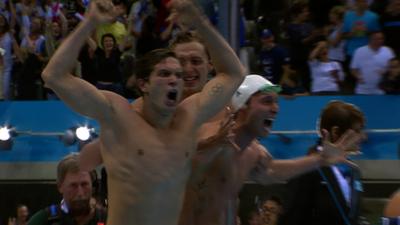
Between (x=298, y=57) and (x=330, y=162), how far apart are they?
17.4 ft

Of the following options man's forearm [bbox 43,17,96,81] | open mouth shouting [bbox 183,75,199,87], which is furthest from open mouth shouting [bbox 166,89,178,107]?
open mouth shouting [bbox 183,75,199,87]

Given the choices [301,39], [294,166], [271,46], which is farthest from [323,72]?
[294,166]

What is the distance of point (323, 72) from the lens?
10.4 m

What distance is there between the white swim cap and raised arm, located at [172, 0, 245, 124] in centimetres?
44

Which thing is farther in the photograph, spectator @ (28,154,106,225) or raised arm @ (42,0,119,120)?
spectator @ (28,154,106,225)

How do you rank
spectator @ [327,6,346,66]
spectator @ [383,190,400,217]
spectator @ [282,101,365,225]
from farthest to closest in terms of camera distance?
1. spectator @ [327,6,346,66]
2. spectator @ [282,101,365,225]
3. spectator @ [383,190,400,217]

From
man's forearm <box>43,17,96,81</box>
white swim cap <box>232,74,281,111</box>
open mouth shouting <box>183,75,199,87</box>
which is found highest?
man's forearm <box>43,17,96,81</box>

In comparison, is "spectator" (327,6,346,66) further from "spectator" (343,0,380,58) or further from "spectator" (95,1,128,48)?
"spectator" (95,1,128,48)

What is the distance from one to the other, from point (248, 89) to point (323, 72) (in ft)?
15.4

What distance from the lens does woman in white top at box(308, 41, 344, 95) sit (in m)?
10.2

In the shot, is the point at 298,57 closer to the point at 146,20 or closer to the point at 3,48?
the point at 146,20

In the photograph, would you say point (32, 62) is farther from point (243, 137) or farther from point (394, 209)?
point (394, 209)

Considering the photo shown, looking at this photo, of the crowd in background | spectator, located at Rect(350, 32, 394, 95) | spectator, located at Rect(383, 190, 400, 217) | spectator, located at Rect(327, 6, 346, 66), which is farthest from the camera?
spectator, located at Rect(327, 6, 346, 66)

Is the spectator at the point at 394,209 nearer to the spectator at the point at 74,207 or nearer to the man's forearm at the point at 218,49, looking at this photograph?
the man's forearm at the point at 218,49
